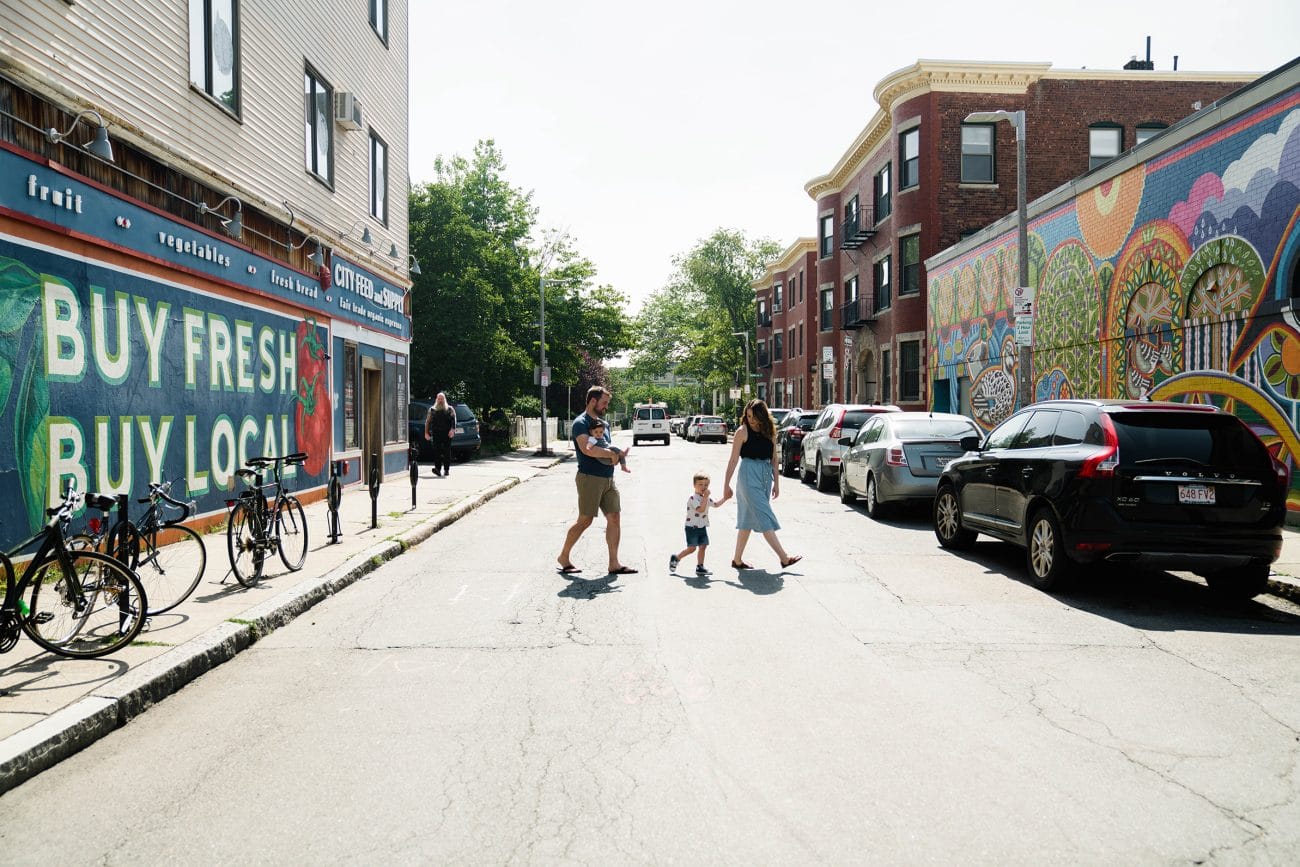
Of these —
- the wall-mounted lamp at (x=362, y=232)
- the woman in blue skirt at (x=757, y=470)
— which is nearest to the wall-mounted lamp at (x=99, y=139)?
the woman in blue skirt at (x=757, y=470)

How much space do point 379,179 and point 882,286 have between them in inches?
814

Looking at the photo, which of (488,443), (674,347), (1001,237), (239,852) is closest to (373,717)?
(239,852)

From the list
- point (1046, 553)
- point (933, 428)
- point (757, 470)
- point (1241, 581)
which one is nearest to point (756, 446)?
point (757, 470)

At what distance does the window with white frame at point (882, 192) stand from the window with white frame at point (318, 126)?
22.7m

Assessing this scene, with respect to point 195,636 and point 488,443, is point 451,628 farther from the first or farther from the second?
point 488,443

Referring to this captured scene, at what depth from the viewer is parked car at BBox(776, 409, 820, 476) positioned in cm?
2292

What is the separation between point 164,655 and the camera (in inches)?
233

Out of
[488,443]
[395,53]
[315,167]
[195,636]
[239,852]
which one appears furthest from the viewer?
[488,443]

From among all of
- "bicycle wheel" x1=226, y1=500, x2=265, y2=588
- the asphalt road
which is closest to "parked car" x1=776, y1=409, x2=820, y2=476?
the asphalt road

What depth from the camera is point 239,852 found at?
3.50 m

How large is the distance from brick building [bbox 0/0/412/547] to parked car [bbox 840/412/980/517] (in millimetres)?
8564

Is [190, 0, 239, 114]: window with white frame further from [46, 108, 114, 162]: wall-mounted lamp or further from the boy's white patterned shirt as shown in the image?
the boy's white patterned shirt

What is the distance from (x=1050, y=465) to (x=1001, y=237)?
15.5m

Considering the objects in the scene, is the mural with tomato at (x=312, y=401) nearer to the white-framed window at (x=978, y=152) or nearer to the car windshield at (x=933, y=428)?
the car windshield at (x=933, y=428)
